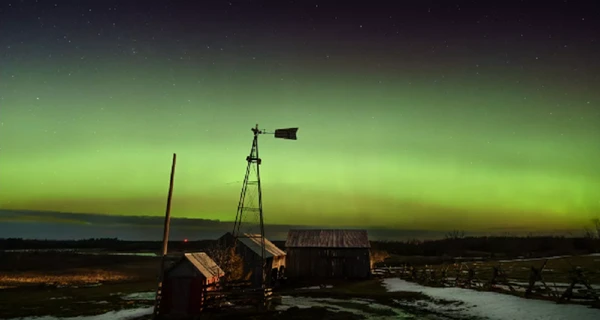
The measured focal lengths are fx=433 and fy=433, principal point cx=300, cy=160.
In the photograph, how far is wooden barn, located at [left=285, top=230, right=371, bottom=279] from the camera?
51281 mm

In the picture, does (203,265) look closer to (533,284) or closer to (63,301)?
(63,301)

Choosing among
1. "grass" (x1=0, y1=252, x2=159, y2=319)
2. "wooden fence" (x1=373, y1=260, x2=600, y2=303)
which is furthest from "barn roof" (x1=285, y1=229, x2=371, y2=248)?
"grass" (x1=0, y1=252, x2=159, y2=319)

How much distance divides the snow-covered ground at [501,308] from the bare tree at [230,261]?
1556 centimetres

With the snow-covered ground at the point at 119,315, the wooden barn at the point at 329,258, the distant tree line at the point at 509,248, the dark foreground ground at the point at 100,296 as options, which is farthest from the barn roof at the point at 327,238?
the distant tree line at the point at 509,248

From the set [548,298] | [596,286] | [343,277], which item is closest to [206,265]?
[548,298]

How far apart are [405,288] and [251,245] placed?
1527 cm

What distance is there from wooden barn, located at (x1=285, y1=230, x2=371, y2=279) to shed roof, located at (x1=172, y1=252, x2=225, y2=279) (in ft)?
73.5

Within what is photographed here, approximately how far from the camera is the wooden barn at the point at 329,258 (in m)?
51.3

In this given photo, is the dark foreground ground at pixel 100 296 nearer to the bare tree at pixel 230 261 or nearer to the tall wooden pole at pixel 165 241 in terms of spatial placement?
the tall wooden pole at pixel 165 241

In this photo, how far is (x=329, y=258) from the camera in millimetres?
51812

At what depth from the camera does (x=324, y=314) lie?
25031 mm

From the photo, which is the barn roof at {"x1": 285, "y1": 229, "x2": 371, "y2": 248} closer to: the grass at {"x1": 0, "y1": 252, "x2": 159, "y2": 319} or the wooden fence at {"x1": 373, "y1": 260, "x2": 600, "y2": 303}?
the wooden fence at {"x1": 373, "y1": 260, "x2": 600, "y2": 303}

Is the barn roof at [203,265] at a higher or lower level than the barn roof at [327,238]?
lower

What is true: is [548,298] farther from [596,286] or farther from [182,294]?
[182,294]
